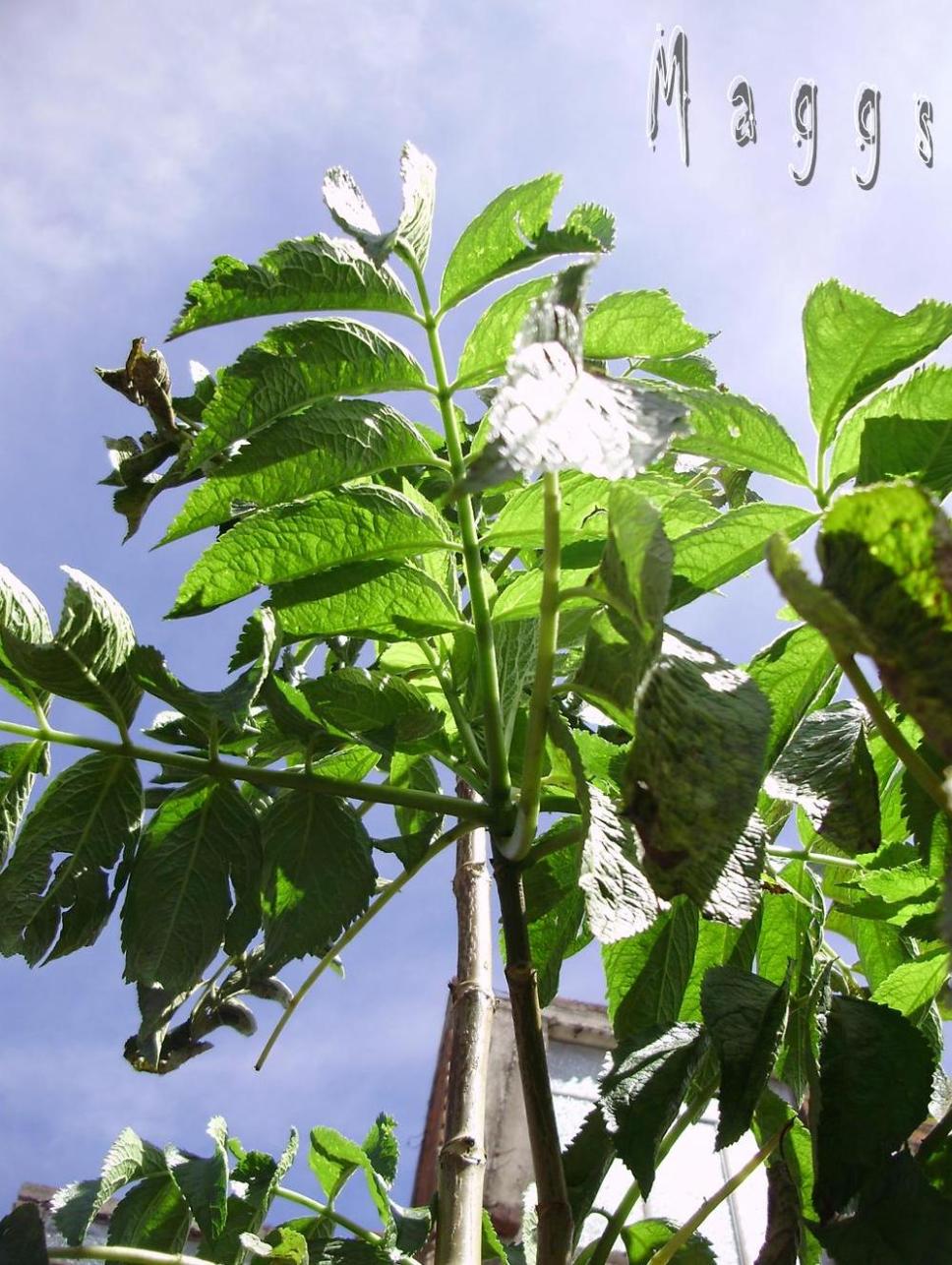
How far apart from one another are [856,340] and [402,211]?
13.1 inches

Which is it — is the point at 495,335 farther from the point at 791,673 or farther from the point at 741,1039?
the point at 741,1039

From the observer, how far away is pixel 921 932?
2.74 ft

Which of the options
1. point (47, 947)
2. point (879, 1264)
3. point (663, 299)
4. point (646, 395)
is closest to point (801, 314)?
point (663, 299)

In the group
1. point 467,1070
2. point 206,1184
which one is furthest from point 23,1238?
point 467,1070

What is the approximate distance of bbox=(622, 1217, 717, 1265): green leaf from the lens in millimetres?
982

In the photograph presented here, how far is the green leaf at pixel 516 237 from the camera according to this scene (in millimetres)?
863

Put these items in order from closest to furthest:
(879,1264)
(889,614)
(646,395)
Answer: (889,614) < (646,395) < (879,1264)

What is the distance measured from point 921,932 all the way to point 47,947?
0.65m

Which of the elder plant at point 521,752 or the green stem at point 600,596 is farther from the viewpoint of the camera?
the elder plant at point 521,752

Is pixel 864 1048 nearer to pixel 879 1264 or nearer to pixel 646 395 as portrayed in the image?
pixel 879 1264

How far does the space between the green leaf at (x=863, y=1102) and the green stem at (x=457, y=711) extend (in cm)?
30

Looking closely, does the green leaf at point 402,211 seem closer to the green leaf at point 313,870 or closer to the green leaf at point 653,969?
the green leaf at point 313,870

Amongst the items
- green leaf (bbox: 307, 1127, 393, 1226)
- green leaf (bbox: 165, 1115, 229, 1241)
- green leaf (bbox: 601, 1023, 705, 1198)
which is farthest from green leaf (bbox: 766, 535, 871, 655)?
green leaf (bbox: 307, 1127, 393, 1226)

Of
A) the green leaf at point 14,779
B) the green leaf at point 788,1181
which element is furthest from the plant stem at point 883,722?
the green leaf at point 14,779
